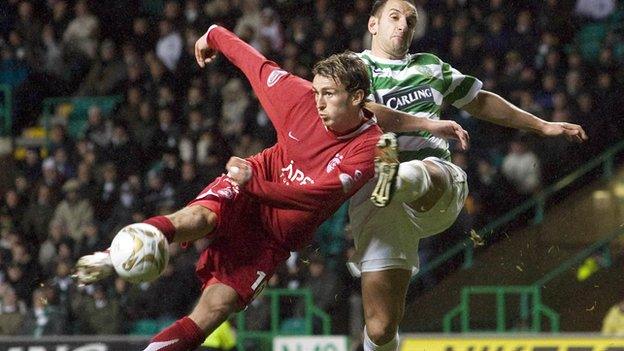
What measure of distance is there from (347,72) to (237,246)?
103 cm

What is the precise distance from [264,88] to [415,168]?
37.3 inches

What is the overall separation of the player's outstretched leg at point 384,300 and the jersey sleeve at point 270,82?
96 centimetres

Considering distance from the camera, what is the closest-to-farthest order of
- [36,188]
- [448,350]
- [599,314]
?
[448,350] → [599,314] → [36,188]

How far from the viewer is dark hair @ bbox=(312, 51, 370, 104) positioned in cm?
682

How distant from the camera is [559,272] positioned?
12938 millimetres

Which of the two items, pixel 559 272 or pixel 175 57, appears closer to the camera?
pixel 559 272

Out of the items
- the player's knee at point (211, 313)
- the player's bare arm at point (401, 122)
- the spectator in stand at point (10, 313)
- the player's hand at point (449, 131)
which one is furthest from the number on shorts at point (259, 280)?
the spectator in stand at point (10, 313)

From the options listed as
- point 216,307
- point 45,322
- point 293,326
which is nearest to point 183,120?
point 45,322

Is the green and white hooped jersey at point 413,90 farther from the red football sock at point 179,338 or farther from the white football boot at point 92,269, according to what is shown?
the white football boot at point 92,269

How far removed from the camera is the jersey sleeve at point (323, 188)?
6.40 meters

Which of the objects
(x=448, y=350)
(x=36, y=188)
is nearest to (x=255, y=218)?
(x=448, y=350)

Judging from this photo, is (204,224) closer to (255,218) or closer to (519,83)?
(255,218)

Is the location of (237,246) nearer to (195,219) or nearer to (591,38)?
(195,219)

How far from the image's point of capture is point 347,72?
6844mm
